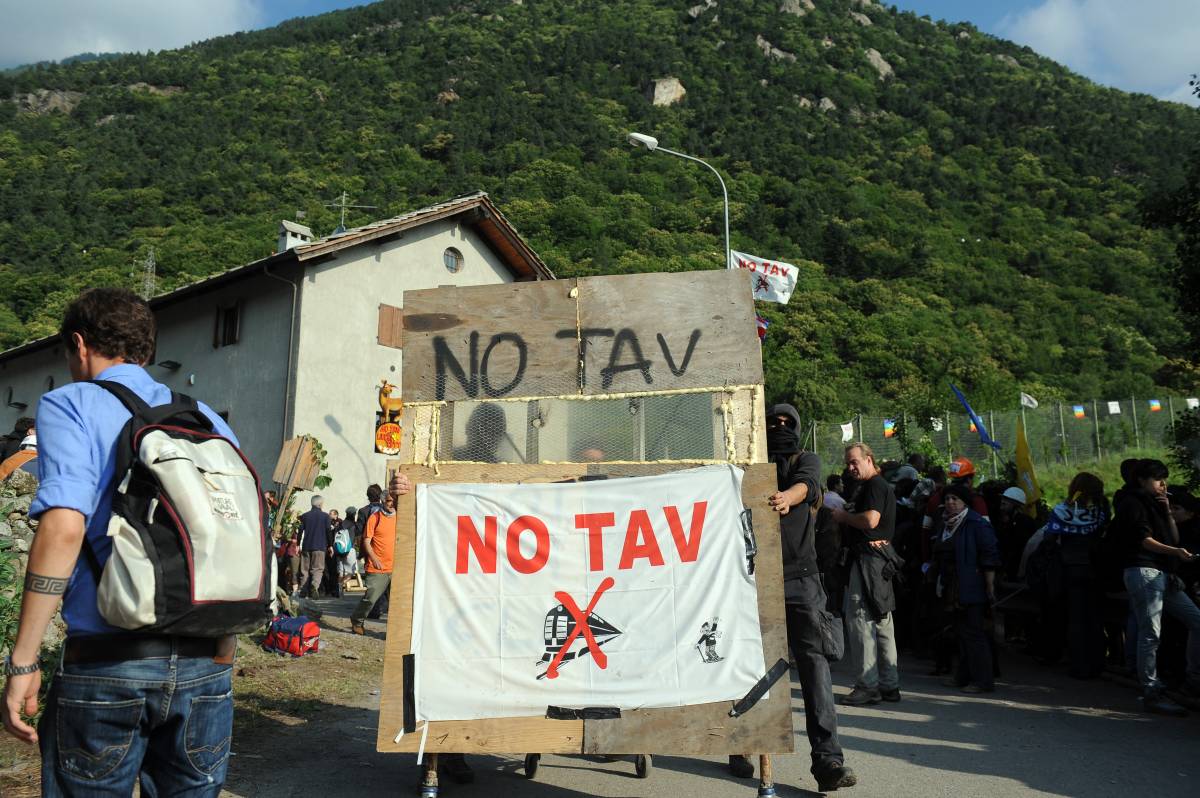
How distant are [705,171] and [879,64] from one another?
34.2 metres

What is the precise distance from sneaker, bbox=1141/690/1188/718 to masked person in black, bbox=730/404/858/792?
3434 millimetres

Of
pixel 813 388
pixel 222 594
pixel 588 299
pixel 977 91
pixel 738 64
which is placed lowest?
pixel 222 594

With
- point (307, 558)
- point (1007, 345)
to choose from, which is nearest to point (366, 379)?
point (307, 558)

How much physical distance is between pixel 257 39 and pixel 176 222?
183 ft

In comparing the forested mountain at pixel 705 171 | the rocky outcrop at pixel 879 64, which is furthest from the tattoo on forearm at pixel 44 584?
the rocky outcrop at pixel 879 64

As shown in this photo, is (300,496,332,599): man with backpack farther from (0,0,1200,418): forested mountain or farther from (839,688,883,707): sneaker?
(0,0,1200,418): forested mountain

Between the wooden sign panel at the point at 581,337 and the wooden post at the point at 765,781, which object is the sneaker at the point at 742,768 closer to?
the wooden post at the point at 765,781

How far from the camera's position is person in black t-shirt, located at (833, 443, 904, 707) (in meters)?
7.34

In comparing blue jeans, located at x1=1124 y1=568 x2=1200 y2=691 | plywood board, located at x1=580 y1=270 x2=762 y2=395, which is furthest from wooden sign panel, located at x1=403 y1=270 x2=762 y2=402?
blue jeans, located at x1=1124 y1=568 x2=1200 y2=691

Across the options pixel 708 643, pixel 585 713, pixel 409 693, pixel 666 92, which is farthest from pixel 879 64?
pixel 409 693

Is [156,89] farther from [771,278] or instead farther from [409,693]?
[409,693]

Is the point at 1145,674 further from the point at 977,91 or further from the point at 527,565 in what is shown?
the point at 977,91

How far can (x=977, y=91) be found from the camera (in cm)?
9588

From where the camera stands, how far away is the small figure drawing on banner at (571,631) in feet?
15.7
